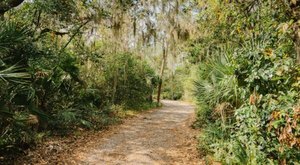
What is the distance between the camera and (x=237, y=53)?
19.9 ft


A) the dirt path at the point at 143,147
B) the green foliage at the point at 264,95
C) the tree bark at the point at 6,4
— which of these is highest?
the tree bark at the point at 6,4

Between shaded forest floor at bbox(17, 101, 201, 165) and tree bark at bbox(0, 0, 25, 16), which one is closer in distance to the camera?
shaded forest floor at bbox(17, 101, 201, 165)

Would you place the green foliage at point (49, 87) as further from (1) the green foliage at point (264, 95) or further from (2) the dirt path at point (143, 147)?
(1) the green foliage at point (264, 95)

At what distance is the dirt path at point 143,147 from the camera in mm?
6891

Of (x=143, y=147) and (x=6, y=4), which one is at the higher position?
(x=6, y=4)

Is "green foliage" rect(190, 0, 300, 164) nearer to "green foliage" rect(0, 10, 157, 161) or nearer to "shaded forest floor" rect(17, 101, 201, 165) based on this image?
"shaded forest floor" rect(17, 101, 201, 165)

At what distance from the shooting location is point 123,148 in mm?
7797

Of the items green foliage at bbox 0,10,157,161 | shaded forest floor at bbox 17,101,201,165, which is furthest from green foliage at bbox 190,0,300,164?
green foliage at bbox 0,10,157,161

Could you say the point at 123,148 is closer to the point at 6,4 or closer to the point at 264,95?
the point at 264,95

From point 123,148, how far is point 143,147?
565mm

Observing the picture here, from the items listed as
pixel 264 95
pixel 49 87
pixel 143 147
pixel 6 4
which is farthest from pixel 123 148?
pixel 6 4

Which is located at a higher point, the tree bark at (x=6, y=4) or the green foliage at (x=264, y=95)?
the tree bark at (x=6, y=4)

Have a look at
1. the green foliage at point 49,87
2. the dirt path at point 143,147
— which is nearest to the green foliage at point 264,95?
the dirt path at point 143,147

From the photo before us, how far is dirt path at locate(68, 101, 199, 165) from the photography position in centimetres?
689
